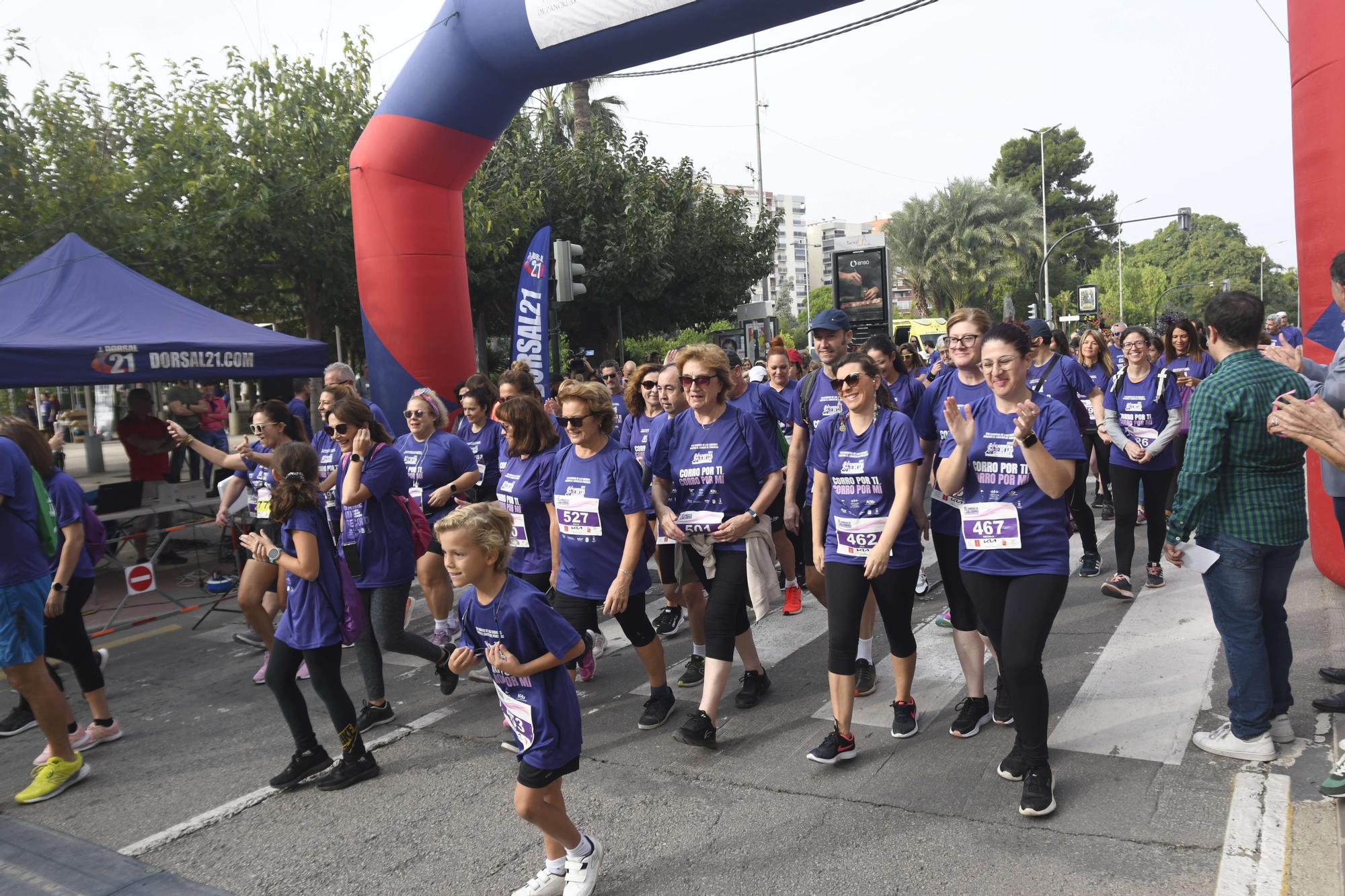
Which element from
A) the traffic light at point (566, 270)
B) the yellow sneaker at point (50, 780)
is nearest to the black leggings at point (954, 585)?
the yellow sneaker at point (50, 780)

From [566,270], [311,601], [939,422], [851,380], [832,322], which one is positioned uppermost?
[566,270]

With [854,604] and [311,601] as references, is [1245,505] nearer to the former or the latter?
[854,604]

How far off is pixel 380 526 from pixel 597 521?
4.26 ft

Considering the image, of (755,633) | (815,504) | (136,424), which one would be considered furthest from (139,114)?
(815,504)

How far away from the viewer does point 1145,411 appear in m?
6.61

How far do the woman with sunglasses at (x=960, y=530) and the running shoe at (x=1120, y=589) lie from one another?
2134 mm

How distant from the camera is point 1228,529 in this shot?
3840mm

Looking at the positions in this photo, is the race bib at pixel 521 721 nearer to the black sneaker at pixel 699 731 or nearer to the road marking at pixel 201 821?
the black sneaker at pixel 699 731

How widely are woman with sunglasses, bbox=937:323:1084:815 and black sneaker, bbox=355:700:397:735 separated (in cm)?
312

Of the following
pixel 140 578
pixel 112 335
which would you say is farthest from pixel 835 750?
pixel 112 335

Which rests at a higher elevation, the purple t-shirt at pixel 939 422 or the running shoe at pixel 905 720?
the purple t-shirt at pixel 939 422

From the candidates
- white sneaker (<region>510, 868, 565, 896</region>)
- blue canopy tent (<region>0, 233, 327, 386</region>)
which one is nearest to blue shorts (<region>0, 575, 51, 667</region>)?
white sneaker (<region>510, 868, 565, 896</region>)

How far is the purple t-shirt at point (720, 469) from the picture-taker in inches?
185

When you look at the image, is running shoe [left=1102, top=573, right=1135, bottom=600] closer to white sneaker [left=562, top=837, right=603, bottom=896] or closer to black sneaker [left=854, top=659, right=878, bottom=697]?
black sneaker [left=854, top=659, right=878, bottom=697]
